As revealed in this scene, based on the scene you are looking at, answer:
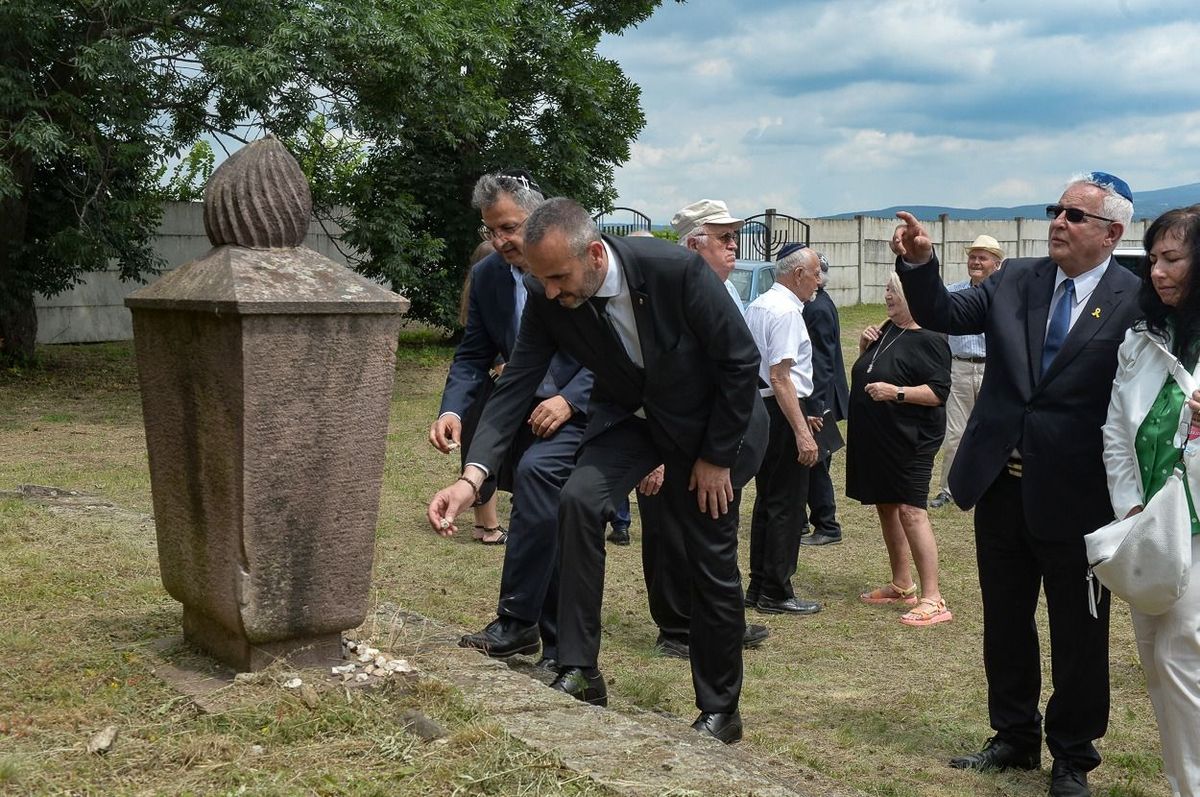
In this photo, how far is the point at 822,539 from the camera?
29.9ft

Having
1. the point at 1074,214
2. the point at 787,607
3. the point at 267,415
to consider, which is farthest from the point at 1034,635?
the point at 267,415

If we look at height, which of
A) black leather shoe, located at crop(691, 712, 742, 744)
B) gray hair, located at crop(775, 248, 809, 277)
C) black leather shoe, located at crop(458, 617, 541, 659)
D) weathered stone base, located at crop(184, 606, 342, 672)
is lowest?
black leather shoe, located at crop(691, 712, 742, 744)

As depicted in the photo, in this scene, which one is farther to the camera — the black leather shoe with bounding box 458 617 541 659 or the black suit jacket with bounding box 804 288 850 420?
the black suit jacket with bounding box 804 288 850 420

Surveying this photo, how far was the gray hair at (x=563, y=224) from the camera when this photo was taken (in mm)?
4285

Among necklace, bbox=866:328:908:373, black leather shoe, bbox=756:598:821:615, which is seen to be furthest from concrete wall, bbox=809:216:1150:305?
black leather shoe, bbox=756:598:821:615

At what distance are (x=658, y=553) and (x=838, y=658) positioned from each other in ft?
3.36

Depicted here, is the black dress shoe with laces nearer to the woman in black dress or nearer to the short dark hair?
the woman in black dress

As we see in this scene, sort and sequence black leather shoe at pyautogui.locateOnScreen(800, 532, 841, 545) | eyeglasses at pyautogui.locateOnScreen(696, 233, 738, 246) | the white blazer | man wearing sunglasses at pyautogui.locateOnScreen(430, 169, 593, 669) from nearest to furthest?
1. the white blazer
2. man wearing sunglasses at pyautogui.locateOnScreen(430, 169, 593, 669)
3. eyeglasses at pyautogui.locateOnScreen(696, 233, 738, 246)
4. black leather shoe at pyautogui.locateOnScreen(800, 532, 841, 545)

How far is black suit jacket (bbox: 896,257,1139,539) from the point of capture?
448 centimetres

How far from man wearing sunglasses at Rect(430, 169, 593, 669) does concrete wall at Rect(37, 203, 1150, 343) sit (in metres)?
12.4

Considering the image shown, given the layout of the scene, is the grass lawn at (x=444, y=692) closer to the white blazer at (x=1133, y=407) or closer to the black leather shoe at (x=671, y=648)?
the black leather shoe at (x=671, y=648)

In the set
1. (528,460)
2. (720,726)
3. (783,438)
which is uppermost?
(528,460)

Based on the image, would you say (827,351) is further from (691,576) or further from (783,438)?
(691,576)

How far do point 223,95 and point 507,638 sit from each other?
10772 millimetres
